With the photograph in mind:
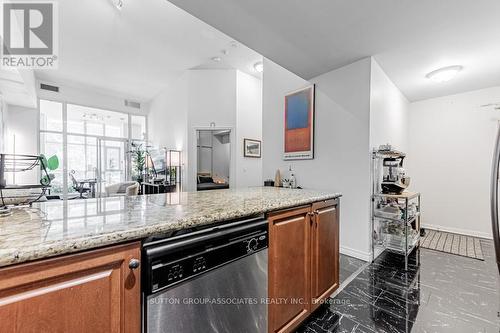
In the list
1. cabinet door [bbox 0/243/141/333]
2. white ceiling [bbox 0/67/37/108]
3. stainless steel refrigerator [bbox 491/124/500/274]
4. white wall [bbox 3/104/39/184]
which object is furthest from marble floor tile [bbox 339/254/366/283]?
white wall [bbox 3/104/39/184]

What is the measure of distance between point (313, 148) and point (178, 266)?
278 centimetres

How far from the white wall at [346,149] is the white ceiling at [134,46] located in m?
2.10

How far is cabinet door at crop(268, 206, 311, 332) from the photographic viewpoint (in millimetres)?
1261

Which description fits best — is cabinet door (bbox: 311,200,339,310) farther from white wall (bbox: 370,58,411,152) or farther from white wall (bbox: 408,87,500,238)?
white wall (bbox: 408,87,500,238)

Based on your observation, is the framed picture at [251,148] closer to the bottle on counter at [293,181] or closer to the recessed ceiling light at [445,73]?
the bottle on counter at [293,181]

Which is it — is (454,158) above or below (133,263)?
above

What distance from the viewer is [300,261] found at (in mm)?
1432

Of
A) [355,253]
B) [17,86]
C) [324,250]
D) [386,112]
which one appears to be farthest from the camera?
[17,86]

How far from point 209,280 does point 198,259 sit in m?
0.12

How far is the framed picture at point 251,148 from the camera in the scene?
18.6 ft

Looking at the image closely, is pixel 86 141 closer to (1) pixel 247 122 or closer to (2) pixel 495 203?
(1) pixel 247 122

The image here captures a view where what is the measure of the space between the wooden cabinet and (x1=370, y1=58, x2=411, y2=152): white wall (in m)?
1.69

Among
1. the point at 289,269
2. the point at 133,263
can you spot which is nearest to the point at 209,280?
the point at 133,263

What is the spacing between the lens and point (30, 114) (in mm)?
5930
